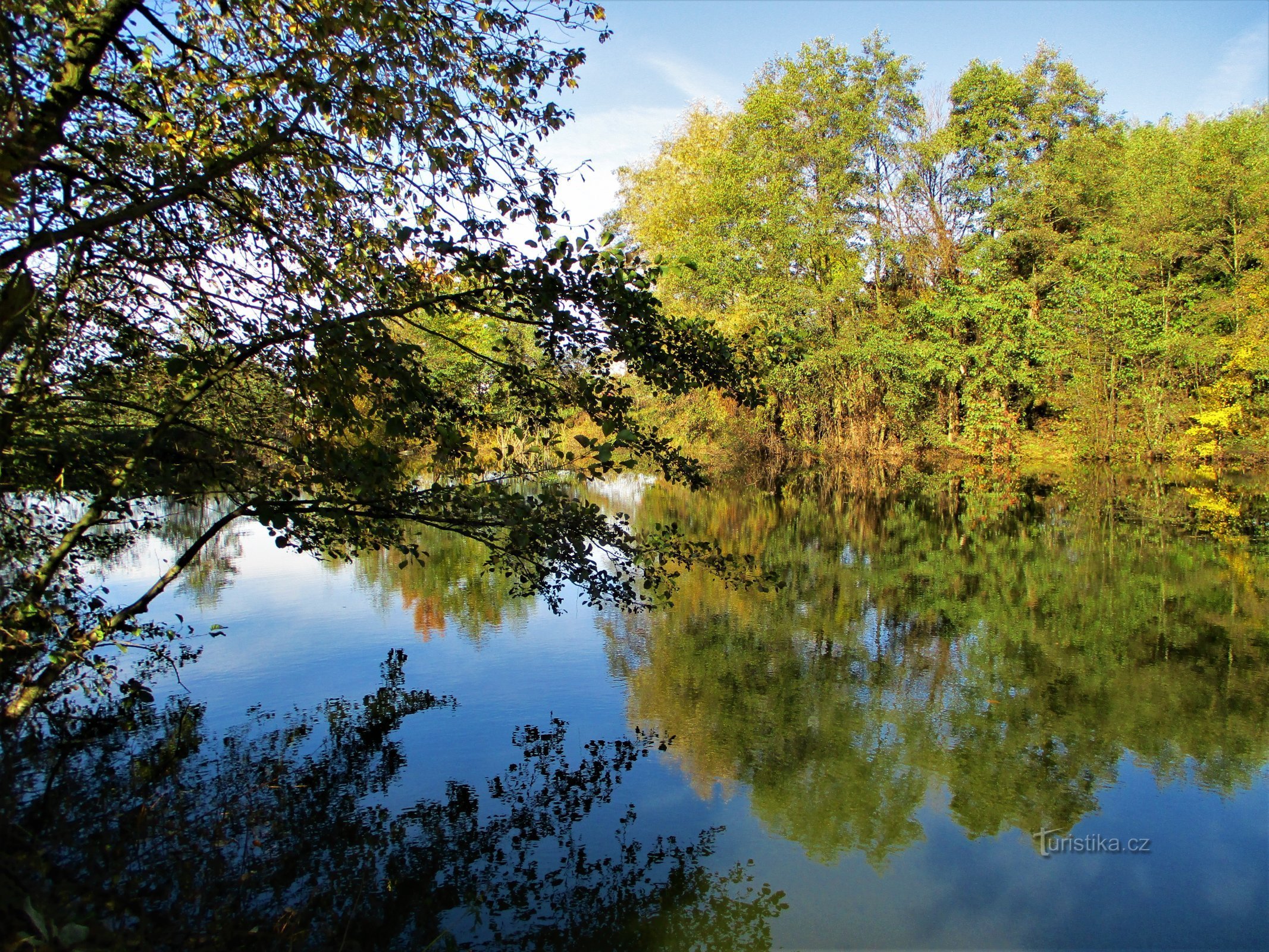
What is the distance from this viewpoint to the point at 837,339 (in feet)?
87.1

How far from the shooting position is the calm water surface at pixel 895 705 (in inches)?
204

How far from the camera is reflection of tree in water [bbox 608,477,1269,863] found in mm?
6348

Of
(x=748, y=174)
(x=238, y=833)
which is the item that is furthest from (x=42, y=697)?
(x=748, y=174)

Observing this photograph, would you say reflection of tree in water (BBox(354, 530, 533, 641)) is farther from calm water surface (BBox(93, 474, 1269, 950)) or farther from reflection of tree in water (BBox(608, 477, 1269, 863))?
reflection of tree in water (BBox(608, 477, 1269, 863))

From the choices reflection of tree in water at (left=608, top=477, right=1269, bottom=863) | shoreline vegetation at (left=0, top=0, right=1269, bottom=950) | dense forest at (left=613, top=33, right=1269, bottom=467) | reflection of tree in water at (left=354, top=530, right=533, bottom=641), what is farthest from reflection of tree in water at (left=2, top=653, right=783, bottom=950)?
dense forest at (left=613, top=33, right=1269, bottom=467)

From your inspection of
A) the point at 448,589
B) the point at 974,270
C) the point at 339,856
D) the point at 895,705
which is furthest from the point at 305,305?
the point at 974,270

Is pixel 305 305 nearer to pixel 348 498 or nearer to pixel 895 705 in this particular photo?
pixel 348 498

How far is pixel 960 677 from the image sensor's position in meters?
8.81

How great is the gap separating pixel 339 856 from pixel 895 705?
507 centimetres

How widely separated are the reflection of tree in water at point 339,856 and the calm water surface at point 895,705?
31cm

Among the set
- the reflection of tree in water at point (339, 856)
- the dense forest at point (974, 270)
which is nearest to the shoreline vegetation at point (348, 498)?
the reflection of tree in water at point (339, 856)

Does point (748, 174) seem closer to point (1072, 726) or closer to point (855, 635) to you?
point (855, 635)

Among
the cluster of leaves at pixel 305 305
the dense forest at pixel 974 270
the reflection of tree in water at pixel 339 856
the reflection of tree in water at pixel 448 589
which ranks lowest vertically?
the reflection of tree in water at pixel 339 856

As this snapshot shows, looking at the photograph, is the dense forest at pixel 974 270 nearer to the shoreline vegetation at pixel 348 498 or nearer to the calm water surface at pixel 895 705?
the calm water surface at pixel 895 705
